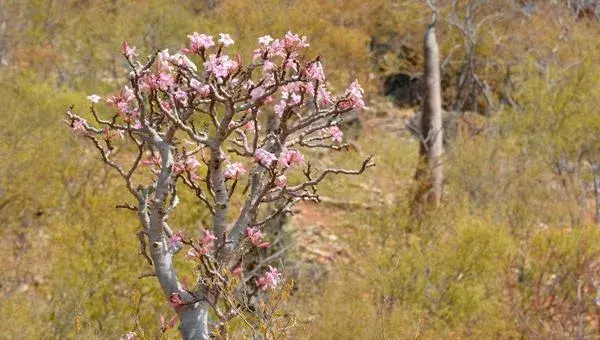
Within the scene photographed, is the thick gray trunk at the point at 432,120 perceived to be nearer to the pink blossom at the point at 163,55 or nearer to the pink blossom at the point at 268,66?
the pink blossom at the point at 268,66

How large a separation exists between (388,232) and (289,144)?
11.5 meters

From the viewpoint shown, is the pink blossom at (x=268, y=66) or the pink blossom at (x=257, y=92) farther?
the pink blossom at (x=257, y=92)

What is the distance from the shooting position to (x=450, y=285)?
14828 mm

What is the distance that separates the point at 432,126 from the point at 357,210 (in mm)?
2912

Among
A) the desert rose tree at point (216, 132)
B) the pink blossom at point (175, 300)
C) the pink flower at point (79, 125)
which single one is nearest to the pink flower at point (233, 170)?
the desert rose tree at point (216, 132)

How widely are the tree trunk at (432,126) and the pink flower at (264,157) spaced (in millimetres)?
12888

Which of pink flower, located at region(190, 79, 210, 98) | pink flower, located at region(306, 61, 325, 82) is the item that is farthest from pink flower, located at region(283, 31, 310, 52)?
pink flower, located at region(190, 79, 210, 98)

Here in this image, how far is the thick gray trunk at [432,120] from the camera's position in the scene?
18.1 m

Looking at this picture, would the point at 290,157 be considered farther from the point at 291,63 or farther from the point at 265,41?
the point at 265,41

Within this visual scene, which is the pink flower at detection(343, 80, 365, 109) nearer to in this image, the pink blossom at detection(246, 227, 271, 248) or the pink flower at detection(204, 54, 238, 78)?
the pink flower at detection(204, 54, 238, 78)

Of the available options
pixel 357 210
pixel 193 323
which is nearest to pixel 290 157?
pixel 193 323

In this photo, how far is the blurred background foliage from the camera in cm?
1378

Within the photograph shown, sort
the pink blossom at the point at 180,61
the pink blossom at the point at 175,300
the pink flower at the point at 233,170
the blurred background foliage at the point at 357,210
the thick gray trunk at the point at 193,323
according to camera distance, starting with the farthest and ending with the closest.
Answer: the blurred background foliage at the point at 357,210 → the thick gray trunk at the point at 193,323 → the pink blossom at the point at 175,300 → the pink flower at the point at 233,170 → the pink blossom at the point at 180,61

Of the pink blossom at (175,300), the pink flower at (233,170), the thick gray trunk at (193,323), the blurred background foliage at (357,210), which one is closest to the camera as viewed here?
the pink flower at (233,170)
